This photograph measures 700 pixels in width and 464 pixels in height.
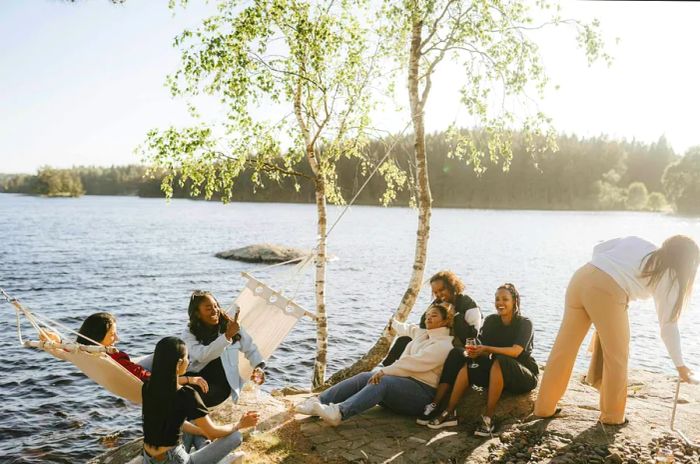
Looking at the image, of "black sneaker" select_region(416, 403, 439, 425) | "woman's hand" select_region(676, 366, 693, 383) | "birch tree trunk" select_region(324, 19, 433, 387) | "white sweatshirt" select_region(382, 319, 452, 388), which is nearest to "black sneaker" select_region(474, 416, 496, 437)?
"black sneaker" select_region(416, 403, 439, 425)

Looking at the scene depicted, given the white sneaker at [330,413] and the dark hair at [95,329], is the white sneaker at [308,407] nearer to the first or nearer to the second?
the white sneaker at [330,413]

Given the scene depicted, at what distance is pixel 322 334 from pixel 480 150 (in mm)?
3497

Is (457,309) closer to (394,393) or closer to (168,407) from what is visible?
(394,393)

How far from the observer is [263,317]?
632 centimetres

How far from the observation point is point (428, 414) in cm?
491

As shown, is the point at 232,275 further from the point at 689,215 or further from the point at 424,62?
the point at 689,215

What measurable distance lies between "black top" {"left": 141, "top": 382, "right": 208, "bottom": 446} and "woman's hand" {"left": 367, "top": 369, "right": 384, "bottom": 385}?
1723 millimetres

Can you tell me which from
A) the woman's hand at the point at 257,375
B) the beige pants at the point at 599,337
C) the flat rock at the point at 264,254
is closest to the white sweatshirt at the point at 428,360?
the beige pants at the point at 599,337

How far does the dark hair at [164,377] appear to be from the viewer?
3.45 meters

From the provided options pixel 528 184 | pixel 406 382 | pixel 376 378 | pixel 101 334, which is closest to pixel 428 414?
pixel 406 382

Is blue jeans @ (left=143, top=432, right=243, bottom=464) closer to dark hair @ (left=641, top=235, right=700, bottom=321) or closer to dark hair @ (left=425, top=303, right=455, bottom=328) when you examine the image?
dark hair @ (left=425, top=303, right=455, bottom=328)

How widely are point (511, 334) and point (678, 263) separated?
63.2 inches

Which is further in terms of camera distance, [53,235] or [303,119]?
[53,235]

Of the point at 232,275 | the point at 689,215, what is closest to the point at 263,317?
the point at 232,275
